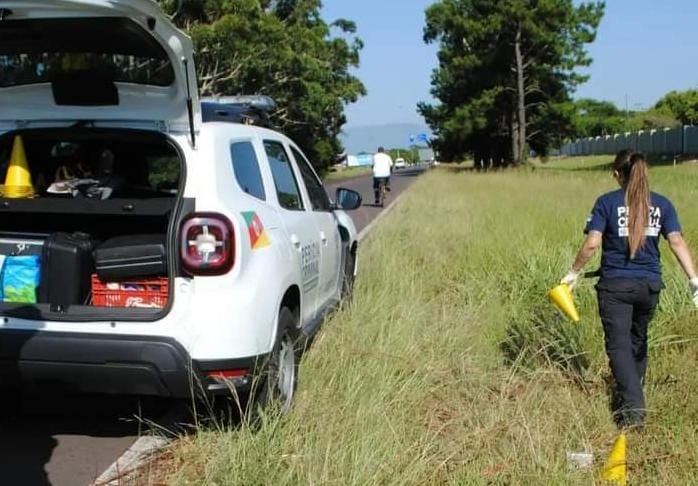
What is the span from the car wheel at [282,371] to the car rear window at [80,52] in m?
1.56

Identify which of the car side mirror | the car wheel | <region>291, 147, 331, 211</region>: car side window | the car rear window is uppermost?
the car rear window

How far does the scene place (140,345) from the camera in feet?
12.8

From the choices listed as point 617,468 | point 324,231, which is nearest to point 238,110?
point 324,231

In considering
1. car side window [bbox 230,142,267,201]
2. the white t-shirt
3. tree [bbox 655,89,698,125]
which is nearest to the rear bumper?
car side window [bbox 230,142,267,201]

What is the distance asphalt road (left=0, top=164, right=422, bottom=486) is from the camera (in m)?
4.09

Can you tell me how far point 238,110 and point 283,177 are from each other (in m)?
0.59

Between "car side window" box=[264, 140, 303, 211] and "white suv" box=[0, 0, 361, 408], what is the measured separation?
0.06 m

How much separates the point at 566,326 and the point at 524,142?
4724cm

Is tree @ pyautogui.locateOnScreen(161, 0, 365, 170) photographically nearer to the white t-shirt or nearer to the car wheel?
the white t-shirt

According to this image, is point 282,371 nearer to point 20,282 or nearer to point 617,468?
point 20,282

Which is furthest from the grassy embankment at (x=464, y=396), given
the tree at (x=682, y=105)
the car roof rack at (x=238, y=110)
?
the tree at (x=682, y=105)

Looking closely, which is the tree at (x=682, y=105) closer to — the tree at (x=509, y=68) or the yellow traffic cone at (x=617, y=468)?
the tree at (x=509, y=68)

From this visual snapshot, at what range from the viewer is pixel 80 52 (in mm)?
4422

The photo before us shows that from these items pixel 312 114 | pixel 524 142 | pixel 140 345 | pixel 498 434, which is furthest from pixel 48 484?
pixel 524 142
